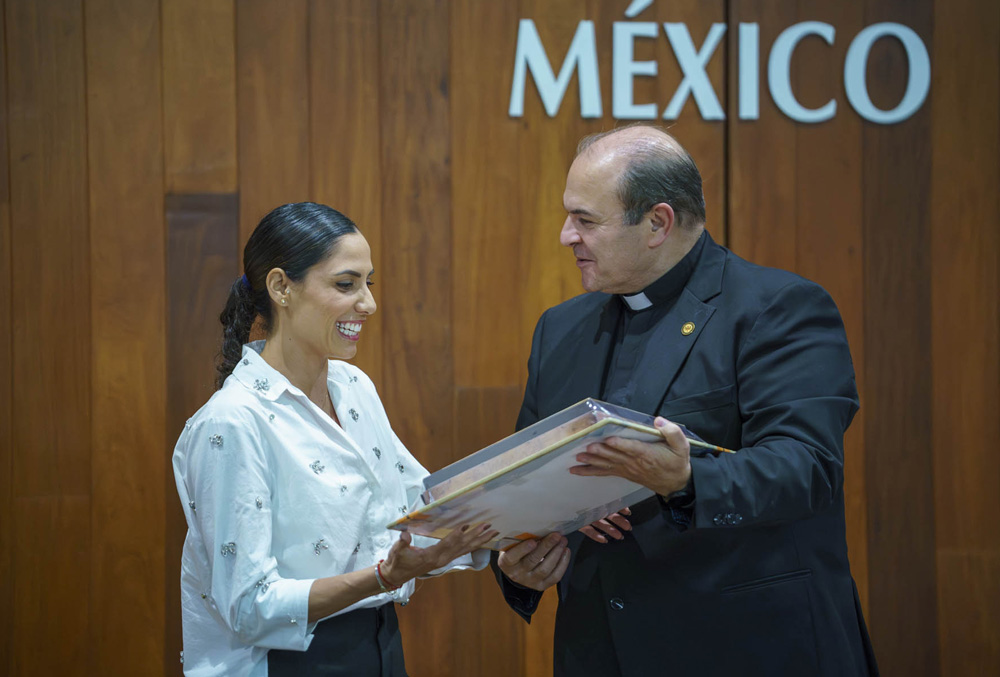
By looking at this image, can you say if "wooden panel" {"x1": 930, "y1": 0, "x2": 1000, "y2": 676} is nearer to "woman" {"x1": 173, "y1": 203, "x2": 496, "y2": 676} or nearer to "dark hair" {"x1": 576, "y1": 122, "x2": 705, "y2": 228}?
"dark hair" {"x1": 576, "y1": 122, "x2": 705, "y2": 228}

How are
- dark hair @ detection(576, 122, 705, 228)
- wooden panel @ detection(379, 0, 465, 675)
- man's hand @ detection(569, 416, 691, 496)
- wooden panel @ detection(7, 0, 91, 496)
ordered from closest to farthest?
man's hand @ detection(569, 416, 691, 496), dark hair @ detection(576, 122, 705, 228), wooden panel @ detection(7, 0, 91, 496), wooden panel @ detection(379, 0, 465, 675)

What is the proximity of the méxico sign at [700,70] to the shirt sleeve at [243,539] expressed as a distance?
4.94ft

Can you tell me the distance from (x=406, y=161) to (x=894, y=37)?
157cm

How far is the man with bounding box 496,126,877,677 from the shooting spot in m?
1.56

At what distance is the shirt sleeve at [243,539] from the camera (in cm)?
159

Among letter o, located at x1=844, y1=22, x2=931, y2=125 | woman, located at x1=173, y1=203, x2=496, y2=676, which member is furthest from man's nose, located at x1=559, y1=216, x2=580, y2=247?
letter o, located at x1=844, y1=22, x2=931, y2=125

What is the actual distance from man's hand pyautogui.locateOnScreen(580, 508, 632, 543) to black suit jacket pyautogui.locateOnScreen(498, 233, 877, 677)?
0.03 m

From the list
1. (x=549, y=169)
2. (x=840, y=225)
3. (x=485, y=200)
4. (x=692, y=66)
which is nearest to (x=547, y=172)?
(x=549, y=169)

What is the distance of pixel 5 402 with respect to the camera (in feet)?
8.51

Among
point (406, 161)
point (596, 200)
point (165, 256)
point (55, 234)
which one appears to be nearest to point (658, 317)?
point (596, 200)

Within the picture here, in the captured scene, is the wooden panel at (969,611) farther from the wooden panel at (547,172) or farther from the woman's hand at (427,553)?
the woman's hand at (427,553)

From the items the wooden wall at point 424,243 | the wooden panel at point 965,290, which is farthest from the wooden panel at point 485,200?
the wooden panel at point 965,290

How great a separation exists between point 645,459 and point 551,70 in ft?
5.60

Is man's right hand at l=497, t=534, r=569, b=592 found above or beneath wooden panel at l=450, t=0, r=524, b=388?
beneath
